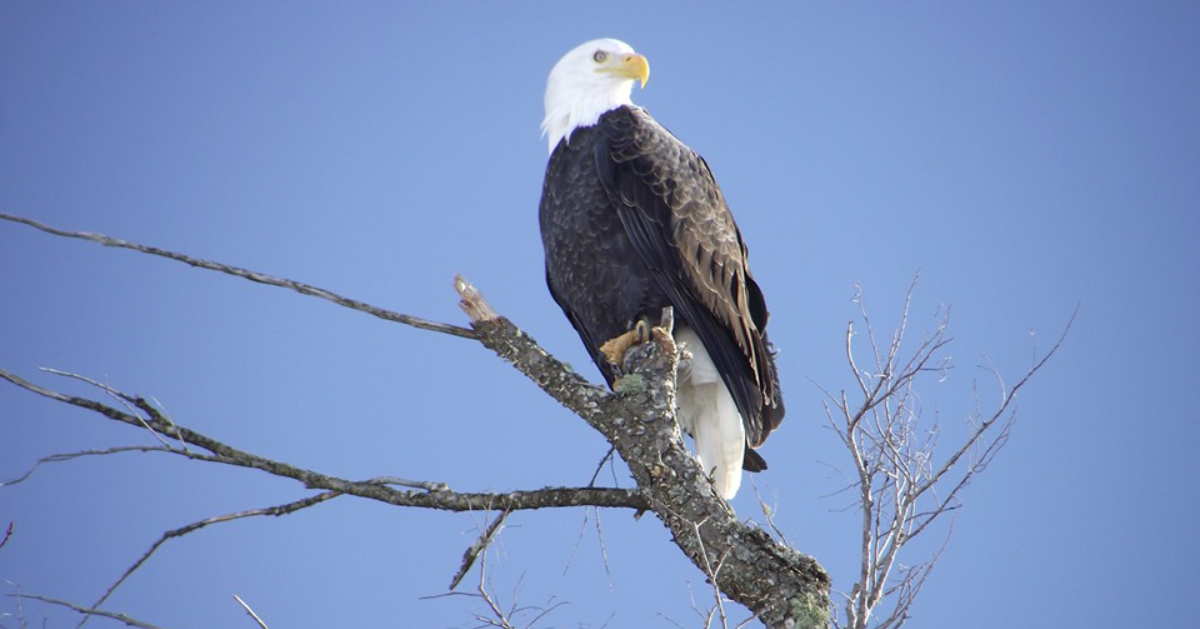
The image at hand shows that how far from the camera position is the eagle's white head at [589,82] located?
16.4 feet

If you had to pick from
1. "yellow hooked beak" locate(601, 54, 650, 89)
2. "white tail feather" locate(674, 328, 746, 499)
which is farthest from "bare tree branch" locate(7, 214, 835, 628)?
"yellow hooked beak" locate(601, 54, 650, 89)

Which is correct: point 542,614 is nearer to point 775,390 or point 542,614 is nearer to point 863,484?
point 863,484

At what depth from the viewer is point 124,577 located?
279 centimetres

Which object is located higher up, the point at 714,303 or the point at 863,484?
the point at 714,303

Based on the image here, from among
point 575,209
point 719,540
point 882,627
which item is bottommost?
point 882,627

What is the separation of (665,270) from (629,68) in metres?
1.16

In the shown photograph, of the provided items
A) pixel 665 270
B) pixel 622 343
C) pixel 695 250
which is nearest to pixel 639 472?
pixel 622 343

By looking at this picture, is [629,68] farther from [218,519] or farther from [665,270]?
[218,519]

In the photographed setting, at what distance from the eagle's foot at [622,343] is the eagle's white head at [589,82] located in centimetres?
110

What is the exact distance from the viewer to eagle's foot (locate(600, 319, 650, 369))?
4.21 metres

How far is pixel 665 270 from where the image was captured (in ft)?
14.7

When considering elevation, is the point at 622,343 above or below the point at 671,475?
above

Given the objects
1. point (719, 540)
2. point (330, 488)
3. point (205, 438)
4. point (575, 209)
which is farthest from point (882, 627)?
point (575, 209)

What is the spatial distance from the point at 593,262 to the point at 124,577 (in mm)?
2258
